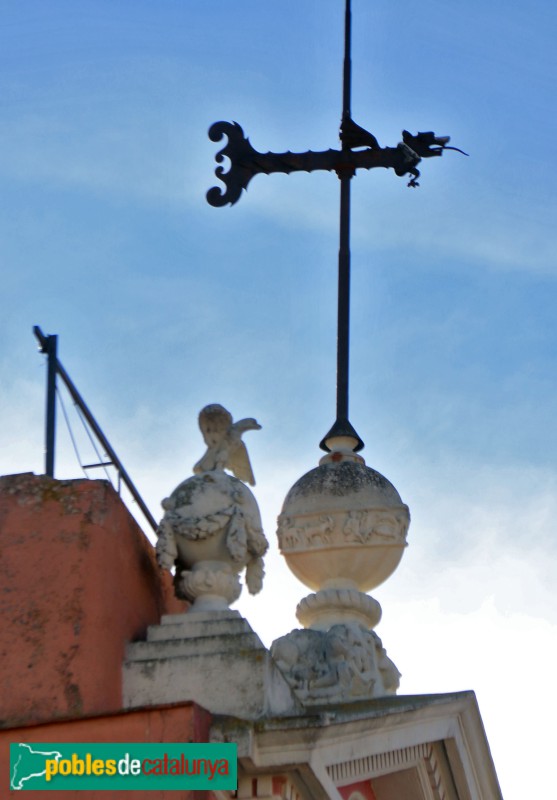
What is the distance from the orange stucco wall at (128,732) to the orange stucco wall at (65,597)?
0.34ft

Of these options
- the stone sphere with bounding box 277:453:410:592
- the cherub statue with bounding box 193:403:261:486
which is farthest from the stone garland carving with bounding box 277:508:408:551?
the cherub statue with bounding box 193:403:261:486

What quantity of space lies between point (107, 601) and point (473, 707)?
303cm

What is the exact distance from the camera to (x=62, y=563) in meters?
14.5

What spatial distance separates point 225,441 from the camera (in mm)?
15688

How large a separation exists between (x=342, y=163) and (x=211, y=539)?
4190mm

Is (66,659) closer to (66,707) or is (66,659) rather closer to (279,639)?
(66,707)

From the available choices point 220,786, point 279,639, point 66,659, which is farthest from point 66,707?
point 279,639

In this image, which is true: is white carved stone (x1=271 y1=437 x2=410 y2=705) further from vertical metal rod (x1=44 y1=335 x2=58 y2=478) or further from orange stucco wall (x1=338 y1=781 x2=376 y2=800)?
vertical metal rod (x1=44 y1=335 x2=58 y2=478)

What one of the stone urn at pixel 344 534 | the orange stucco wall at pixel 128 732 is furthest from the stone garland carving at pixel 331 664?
the orange stucco wall at pixel 128 732

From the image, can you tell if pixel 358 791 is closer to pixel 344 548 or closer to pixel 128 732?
pixel 344 548

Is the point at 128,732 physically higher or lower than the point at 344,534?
lower

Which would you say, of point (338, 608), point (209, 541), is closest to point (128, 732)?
point (209, 541)

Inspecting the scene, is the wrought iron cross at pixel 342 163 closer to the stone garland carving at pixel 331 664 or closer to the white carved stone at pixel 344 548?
the white carved stone at pixel 344 548

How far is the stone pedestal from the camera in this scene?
1402 cm
